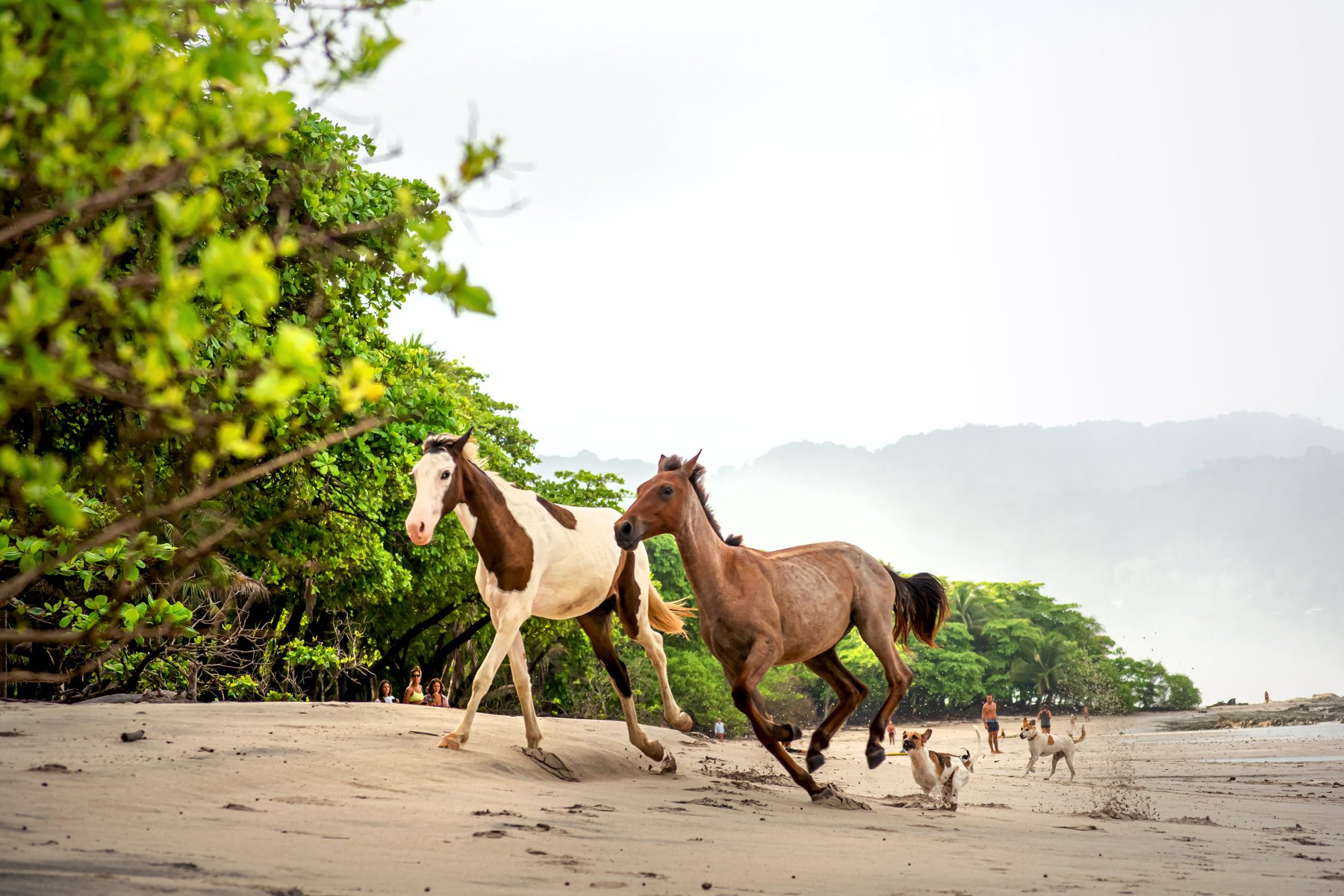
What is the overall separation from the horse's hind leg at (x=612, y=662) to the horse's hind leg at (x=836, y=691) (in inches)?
65.3

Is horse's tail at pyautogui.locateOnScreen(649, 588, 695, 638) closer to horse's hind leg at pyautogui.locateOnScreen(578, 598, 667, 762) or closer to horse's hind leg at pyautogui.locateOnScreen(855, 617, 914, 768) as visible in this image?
horse's hind leg at pyautogui.locateOnScreen(578, 598, 667, 762)

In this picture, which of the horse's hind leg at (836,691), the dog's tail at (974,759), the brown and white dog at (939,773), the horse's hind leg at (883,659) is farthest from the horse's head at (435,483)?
the dog's tail at (974,759)

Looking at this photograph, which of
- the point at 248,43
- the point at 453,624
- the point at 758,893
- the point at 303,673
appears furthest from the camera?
the point at 453,624

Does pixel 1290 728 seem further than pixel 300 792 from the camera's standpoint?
Yes

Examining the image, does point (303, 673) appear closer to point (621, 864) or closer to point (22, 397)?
point (621, 864)

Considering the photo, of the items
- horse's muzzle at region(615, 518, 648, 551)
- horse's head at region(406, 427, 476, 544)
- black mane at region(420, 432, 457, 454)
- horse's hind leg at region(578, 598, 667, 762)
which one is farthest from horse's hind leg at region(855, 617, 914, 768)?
black mane at region(420, 432, 457, 454)

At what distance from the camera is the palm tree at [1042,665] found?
283 feet

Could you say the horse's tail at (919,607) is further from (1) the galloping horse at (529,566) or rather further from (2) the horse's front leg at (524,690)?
(2) the horse's front leg at (524,690)

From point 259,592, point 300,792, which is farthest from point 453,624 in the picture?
point 300,792

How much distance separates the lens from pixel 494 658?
30.9 feet

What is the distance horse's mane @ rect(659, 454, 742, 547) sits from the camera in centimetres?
1005

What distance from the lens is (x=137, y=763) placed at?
7125 mm

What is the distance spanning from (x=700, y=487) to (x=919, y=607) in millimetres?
3040

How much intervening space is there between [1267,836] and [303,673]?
24397mm
